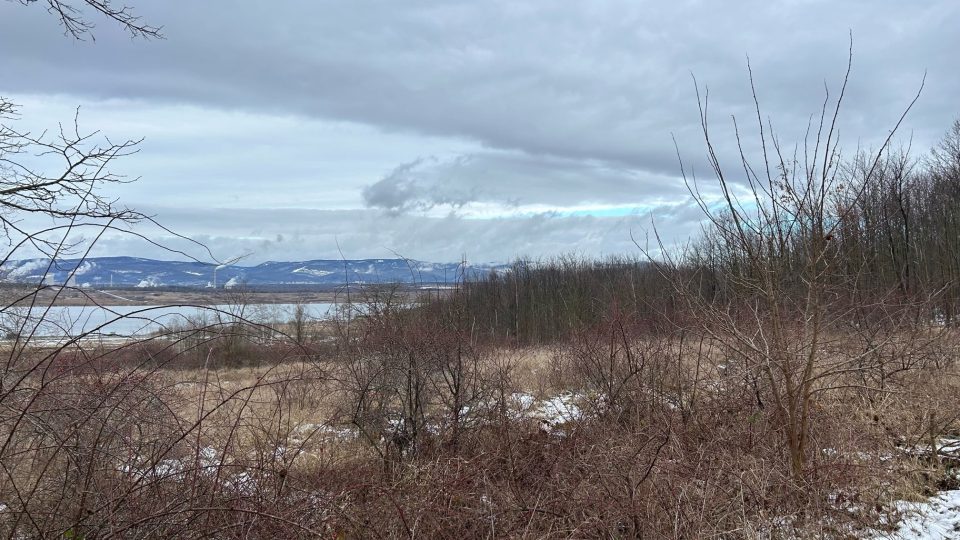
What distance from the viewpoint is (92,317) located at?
12.1ft

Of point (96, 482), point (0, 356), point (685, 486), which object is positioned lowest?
point (685, 486)

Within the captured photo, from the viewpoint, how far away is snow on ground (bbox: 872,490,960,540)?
4879 mm

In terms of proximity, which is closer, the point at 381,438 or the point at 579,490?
the point at 579,490

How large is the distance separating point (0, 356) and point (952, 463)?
8456 mm

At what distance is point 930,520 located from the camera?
16.8ft

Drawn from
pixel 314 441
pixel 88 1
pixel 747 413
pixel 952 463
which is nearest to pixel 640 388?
pixel 747 413

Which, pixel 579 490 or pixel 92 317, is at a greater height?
pixel 92 317

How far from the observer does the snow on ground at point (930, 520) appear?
4.88 m

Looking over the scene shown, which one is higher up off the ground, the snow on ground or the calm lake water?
the calm lake water

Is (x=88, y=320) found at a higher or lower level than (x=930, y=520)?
higher

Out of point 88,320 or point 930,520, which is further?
point 930,520

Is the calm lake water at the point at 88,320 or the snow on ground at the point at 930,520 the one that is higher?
the calm lake water at the point at 88,320

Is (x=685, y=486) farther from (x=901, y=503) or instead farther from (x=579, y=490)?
(x=901, y=503)

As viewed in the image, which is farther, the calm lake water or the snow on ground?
the snow on ground
